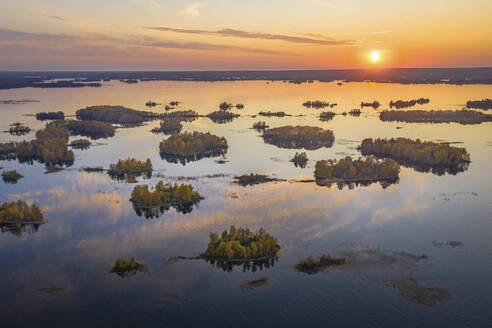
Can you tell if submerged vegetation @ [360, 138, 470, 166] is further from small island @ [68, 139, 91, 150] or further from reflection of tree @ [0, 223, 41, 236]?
reflection of tree @ [0, 223, 41, 236]

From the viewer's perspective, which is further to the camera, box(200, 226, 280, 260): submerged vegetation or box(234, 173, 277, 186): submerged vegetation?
box(234, 173, 277, 186): submerged vegetation

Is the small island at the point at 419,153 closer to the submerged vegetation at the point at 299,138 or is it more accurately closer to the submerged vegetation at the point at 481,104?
the submerged vegetation at the point at 299,138

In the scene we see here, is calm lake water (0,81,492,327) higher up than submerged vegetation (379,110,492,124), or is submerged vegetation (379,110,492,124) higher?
submerged vegetation (379,110,492,124)

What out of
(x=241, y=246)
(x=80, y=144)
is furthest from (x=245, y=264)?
(x=80, y=144)

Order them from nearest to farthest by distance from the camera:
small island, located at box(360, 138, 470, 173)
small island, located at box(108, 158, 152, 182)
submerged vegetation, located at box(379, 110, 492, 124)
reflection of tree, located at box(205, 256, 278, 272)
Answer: reflection of tree, located at box(205, 256, 278, 272) < small island, located at box(108, 158, 152, 182) < small island, located at box(360, 138, 470, 173) < submerged vegetation, located at box(379, 110, 492, 124)

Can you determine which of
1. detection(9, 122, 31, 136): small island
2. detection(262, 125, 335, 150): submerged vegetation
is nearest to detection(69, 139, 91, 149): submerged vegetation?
detection(9, 122, 31, 136): small island

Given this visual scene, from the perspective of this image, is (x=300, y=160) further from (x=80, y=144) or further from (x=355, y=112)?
(x=355, y=112)

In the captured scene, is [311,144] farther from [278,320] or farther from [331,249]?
[278,320]
